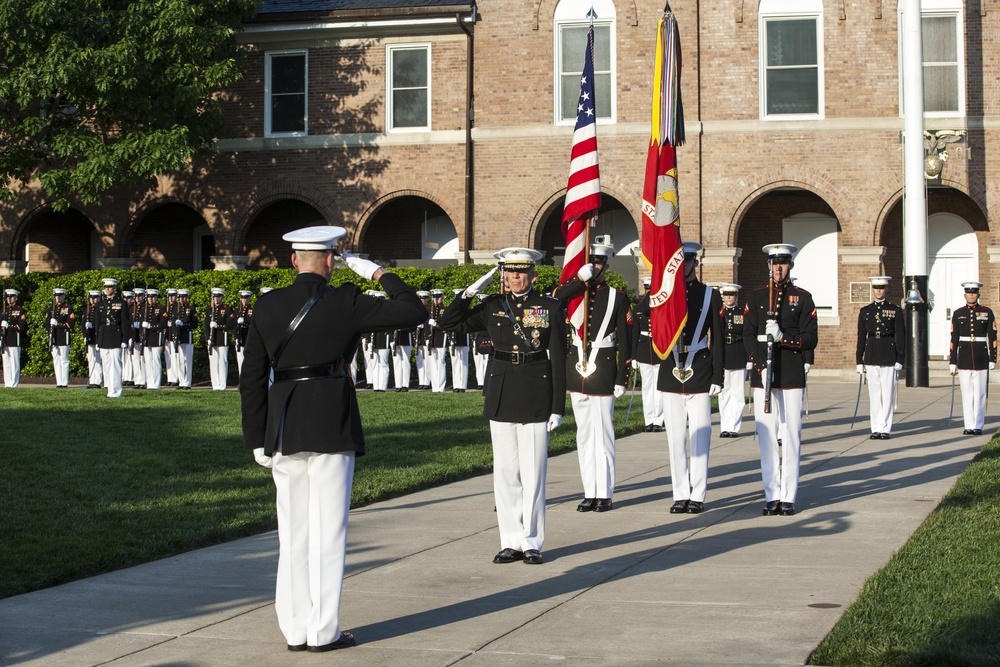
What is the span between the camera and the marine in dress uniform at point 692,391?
34.1ft

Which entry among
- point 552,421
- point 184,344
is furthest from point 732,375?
point 184,344

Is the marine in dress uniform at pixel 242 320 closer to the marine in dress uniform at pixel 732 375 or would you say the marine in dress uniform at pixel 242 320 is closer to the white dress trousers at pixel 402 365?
the white dress trousers at pixel 402 365

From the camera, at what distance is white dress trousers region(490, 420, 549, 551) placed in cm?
831

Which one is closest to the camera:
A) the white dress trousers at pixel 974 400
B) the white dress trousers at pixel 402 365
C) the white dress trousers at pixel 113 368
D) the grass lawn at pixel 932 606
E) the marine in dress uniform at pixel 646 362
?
the grass lawn at pixel 932 606

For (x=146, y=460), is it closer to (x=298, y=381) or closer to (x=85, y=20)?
(x=298, y=381)

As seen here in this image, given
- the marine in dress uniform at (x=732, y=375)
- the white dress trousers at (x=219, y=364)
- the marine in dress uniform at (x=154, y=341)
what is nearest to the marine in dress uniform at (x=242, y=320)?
the white dress trousers at (x=219, y=364)

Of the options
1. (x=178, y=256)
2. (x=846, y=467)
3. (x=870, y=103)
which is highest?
(x=870, y=103)

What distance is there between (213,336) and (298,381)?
63.1 feet

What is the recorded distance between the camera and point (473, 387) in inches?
1051

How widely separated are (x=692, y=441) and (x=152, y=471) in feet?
17.2

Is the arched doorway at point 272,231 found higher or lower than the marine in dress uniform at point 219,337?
higher

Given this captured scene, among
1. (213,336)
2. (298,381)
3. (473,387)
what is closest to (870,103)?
(473,387)

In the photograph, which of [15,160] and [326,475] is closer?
[326,475]

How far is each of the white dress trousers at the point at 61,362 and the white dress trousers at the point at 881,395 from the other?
15114mm
